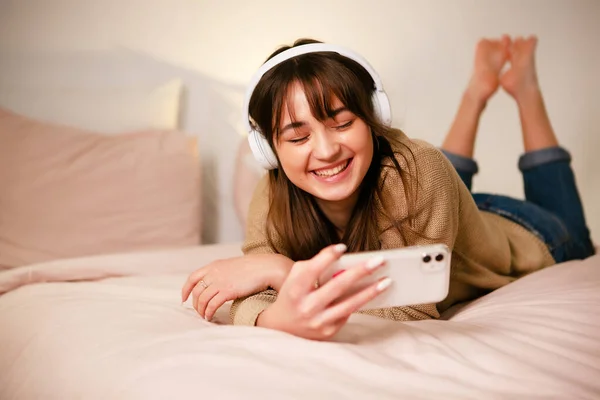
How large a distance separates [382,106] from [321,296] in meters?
0.43

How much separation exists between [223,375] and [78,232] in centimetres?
100

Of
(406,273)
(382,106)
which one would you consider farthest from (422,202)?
(406,273)

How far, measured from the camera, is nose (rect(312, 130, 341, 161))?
3.15 feet

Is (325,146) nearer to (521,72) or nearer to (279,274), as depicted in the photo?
(279,274)

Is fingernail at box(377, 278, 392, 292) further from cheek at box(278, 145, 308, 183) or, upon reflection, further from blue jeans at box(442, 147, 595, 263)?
blue jeans at box(442, 147, 595, 263)

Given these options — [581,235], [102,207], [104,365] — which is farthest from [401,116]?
[104,365]

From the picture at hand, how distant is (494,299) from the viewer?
108cm

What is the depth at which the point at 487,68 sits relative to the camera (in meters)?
1.90

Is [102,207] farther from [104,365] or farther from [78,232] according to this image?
[104,365]

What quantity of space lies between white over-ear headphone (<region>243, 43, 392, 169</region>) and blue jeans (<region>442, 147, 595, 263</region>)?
63cm

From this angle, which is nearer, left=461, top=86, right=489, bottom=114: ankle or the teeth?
the teeth

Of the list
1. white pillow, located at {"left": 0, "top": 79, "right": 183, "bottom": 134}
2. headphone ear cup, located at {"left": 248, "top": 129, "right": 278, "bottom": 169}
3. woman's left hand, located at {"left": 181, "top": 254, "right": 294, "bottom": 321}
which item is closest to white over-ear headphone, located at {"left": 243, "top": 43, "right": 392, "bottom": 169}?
headphone ear cup, located at {"left": 248, "top": 129, "right": 278, "bottom": 169}

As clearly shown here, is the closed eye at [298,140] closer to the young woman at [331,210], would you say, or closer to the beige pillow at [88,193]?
the young woman at [331,210]

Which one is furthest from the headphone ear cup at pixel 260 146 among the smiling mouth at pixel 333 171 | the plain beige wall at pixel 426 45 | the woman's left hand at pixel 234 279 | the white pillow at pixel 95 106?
the plain beige wall at pixel 426 45
